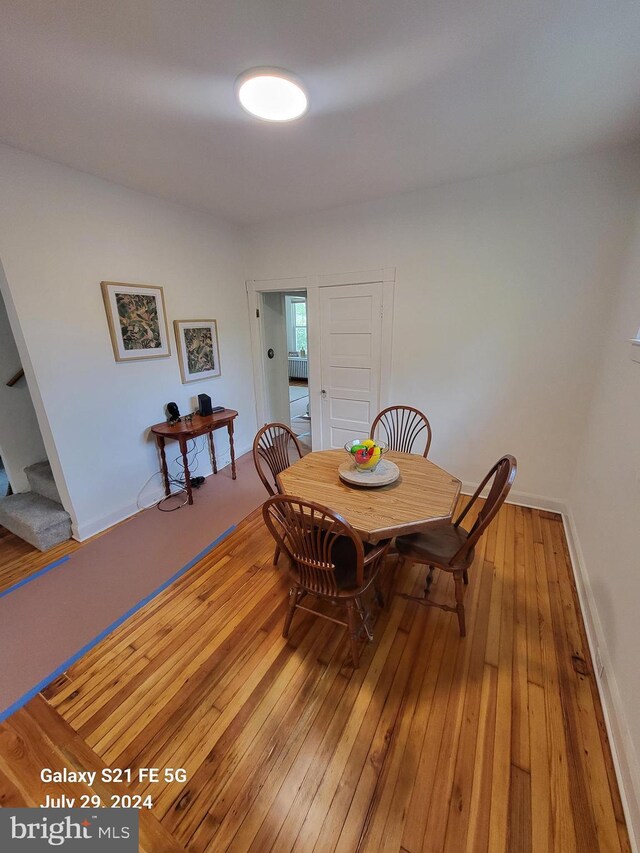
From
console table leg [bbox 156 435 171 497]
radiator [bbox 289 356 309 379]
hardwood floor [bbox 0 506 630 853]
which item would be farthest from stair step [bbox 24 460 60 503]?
radiator [bbox 289 356 309 379]

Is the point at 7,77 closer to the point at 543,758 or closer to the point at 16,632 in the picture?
the point at 16,632

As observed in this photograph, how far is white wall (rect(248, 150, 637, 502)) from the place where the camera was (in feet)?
7.32

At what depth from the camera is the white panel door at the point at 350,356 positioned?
3148 millimetres

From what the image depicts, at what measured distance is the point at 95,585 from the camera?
2031 millimetres

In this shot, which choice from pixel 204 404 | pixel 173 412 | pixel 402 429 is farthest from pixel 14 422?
pixel 402 429

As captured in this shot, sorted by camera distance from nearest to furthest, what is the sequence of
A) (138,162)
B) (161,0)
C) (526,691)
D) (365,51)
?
(161,0) < (365,51) < (526,691) < (138,162)

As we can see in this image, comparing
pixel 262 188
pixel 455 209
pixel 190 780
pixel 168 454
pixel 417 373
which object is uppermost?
pixel 262 188

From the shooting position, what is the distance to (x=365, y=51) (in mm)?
1259

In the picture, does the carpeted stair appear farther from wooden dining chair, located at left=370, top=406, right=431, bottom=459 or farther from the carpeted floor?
wooden dining chair, located at left=370, top=406, right=431, bottom=459

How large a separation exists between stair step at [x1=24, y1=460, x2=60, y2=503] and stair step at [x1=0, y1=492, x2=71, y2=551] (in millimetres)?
59

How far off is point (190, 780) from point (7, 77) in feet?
9.73

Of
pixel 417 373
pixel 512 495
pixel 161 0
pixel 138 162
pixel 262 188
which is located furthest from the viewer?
pixel 417 373

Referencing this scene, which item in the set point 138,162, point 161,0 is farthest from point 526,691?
point 138,162

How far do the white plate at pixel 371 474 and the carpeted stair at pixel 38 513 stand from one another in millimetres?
2256
